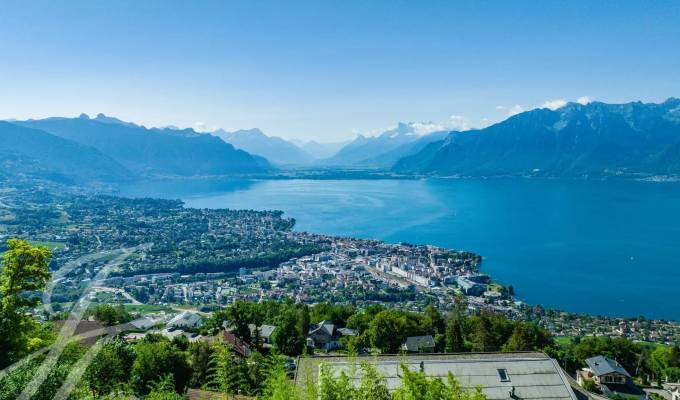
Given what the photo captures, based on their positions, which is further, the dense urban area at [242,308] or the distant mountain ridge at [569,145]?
the distant mountain ridge at [569,145]

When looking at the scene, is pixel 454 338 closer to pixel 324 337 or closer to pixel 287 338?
pixel 324 337

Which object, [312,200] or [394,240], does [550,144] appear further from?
[394,240]

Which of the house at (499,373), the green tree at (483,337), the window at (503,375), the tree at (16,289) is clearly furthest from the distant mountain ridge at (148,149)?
the tree at (16,289)

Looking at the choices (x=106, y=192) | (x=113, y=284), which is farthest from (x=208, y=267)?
(x=106, y=192)

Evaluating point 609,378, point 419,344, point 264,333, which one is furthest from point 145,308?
point 609,378

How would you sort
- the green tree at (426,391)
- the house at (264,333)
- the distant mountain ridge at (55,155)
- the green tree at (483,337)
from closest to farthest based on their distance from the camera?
1. the green tree at (426,391)
2. the green tree at (483,337)
3. the house at (264,333)
4. the distant mountain ridge at (55,155)

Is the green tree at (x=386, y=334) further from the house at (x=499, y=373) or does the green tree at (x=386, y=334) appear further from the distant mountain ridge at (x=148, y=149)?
the distant mountain ridge at (x=148, y=149)

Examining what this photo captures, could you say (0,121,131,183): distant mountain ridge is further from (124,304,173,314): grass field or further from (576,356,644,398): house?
(576,356,644,398): house

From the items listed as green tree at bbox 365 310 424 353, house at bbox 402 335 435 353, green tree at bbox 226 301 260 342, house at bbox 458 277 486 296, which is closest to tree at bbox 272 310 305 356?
green tree at bbox 226 301 260 342
